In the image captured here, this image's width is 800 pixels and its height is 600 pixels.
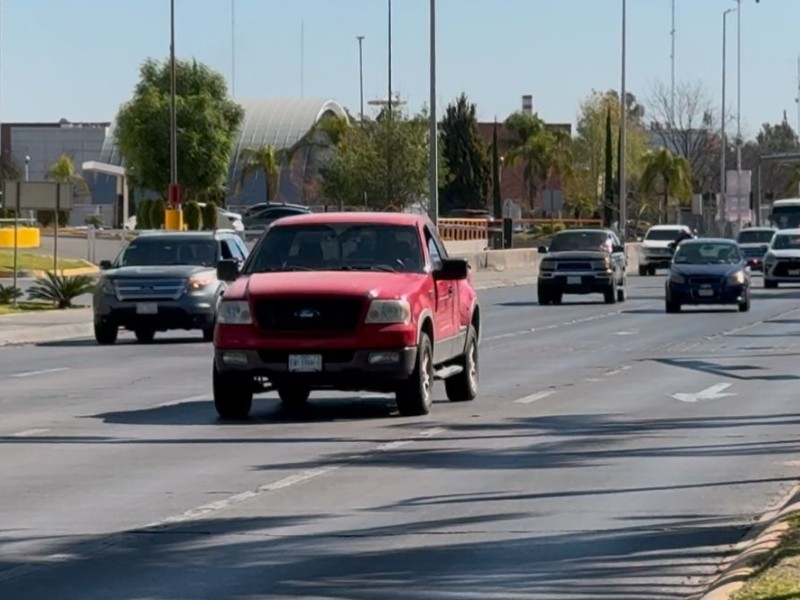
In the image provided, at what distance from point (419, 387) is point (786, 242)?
42875mm

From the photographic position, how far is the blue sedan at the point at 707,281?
43.6m

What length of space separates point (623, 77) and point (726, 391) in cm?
6128

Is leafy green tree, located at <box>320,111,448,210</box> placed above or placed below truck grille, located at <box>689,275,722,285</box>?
above

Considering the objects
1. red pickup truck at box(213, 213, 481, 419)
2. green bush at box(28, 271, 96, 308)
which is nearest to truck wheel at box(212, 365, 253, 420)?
red pickup truck at box(213, 213, 481, 419)

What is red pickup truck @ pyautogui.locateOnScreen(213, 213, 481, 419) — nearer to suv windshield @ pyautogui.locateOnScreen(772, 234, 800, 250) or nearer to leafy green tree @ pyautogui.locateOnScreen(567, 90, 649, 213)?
suv windshield @ pyautogui.locateOnScreen(772, 234, 800, 250)

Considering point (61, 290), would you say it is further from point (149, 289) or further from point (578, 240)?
point (578, 240)

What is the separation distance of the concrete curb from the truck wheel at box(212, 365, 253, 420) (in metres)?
6.83

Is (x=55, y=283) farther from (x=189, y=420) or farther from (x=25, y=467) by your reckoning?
(x=25, y=467)

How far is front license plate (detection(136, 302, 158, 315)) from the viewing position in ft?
101

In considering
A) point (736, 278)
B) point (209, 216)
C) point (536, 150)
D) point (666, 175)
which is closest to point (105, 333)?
point (736, 278)

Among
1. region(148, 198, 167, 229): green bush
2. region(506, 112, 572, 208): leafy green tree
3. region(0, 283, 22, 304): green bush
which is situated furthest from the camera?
region(506, 112, 572, 208): leafy green tree

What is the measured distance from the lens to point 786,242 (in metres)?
60.0

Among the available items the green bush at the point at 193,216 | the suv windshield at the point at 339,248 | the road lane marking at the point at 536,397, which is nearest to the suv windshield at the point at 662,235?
the green bush at the point at 193,216

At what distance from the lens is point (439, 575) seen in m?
→ 10.2
